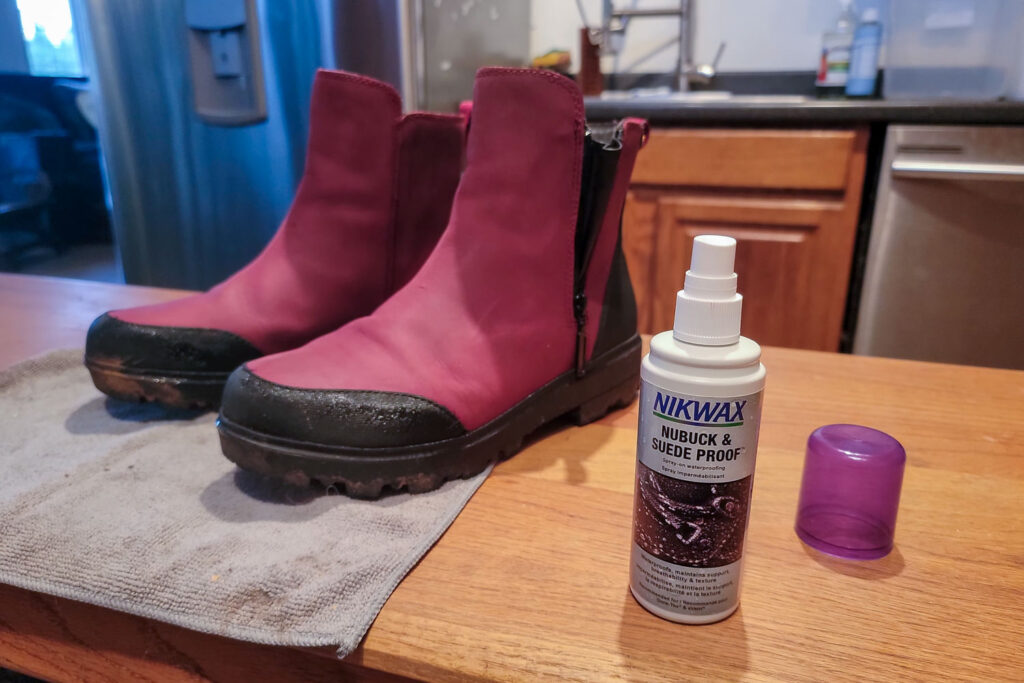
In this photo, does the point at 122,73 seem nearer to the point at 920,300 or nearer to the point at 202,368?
the point at 202,368

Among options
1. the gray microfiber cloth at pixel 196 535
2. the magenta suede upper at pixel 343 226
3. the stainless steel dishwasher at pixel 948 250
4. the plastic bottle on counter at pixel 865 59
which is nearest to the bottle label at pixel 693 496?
the gray microfiber cloth at pixel 196 535

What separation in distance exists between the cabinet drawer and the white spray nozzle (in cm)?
97

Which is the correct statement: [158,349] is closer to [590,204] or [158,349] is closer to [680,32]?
[590,204]

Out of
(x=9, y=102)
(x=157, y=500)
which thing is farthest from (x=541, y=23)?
(x=157, y=500)

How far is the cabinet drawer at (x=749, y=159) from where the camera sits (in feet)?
3.76

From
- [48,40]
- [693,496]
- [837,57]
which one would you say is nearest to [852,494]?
[693,496]

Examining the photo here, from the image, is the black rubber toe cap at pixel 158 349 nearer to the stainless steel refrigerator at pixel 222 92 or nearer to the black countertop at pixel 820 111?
the stainless steel refrigerator at pixel 222 92

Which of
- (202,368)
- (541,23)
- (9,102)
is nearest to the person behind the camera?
(202,368)

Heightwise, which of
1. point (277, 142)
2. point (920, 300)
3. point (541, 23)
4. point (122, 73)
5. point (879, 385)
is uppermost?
point (541, 23)

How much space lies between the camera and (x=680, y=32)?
1.64 meters

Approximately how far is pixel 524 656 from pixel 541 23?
174cm

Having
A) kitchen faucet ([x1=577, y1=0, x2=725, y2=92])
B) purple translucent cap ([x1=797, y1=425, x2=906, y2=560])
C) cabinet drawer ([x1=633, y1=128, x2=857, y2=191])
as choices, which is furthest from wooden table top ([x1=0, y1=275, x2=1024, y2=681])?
kitchen faucet ([x1=577, y1=0, x2=725, y2=92])

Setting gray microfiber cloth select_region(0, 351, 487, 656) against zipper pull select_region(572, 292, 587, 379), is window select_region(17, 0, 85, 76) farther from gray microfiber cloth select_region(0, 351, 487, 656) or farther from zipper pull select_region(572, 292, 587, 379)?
zipper pull select_region(572, 292, 587, 379)

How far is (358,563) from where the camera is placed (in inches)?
14.3
